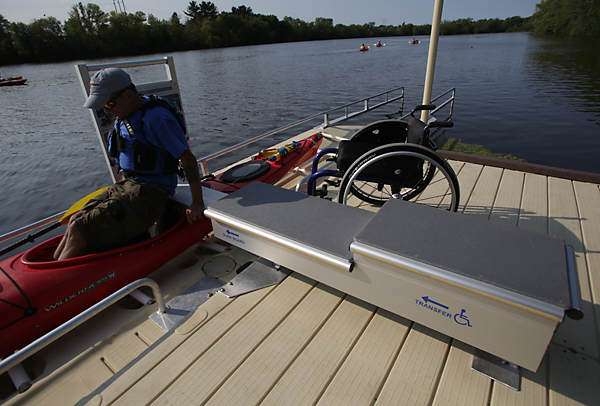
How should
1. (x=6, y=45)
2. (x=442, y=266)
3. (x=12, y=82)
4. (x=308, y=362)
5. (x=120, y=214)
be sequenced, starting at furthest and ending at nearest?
(x=6, y=45), (x=12, y=82), (x=120, y=214), (x=308, y=362), (x=442, y=266)

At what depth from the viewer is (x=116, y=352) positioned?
188cm

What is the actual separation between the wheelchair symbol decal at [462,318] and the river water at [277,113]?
8.03 m

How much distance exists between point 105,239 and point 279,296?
1266mm

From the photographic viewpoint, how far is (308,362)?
5.64ft

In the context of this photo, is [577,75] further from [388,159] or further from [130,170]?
[130,170]

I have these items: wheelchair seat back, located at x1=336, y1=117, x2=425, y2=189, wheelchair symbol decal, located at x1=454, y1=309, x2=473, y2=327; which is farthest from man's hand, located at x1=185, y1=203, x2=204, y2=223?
wheelchair symbol decal, located at x1=454, y1=309, x2=473, y2=327

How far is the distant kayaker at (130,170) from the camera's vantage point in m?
2.15

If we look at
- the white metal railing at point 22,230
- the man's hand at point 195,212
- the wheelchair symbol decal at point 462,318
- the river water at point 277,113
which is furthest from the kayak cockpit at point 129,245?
the river water at point 277,113

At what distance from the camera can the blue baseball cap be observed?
6.91 feet

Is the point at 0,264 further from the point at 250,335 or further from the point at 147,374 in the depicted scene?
the point at 250,335

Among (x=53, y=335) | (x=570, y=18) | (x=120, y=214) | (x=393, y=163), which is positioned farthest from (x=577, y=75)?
(x=570, y=18)

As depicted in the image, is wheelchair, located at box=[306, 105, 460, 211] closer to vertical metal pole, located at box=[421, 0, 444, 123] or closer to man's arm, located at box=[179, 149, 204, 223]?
man's arm, located at box=[179, 149, 204, 223]

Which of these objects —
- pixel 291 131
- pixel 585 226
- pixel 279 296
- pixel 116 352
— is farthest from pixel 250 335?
pixel 291 131

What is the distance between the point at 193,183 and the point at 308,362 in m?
1.50
